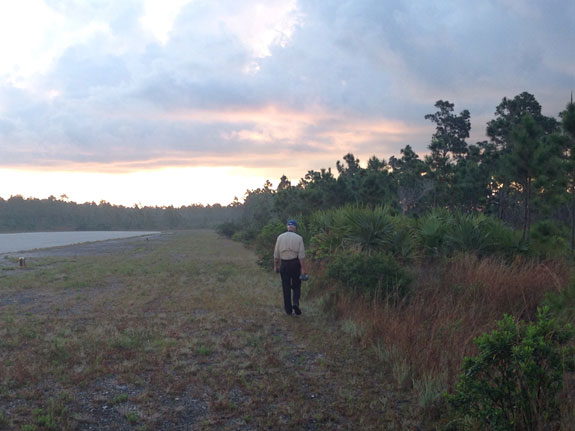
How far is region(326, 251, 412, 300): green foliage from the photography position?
9945 millimetres

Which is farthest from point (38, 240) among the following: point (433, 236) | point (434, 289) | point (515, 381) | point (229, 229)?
point (515, 381)

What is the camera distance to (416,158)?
33406mm

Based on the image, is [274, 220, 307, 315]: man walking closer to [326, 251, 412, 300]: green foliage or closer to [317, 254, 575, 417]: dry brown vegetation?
[317, 254, 575, 417]: dry brown vegetation

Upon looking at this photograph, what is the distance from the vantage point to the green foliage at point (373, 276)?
9945 millimetres

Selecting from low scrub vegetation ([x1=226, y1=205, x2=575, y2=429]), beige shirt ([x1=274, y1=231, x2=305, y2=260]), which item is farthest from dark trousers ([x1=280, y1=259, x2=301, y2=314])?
low scrub vegetation ([x1=226, y1=205, x2=575, y2=429])

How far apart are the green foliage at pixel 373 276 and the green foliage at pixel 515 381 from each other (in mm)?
5435

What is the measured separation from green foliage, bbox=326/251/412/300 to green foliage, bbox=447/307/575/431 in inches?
214

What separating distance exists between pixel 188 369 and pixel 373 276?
4993 millimetres

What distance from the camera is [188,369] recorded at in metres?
6.30

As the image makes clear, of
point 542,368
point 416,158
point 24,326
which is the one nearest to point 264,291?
point 24,326

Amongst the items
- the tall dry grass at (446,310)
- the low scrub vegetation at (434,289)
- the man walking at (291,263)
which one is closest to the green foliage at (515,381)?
the low scrub vegetation at (434,289)

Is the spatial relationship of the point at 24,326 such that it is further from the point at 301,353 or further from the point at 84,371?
the point at 301,353

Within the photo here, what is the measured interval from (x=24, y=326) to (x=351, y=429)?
689 centimetres

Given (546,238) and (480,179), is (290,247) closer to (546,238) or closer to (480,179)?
(546,238)
